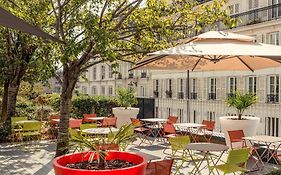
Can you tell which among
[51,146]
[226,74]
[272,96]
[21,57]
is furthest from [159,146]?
[226,74]

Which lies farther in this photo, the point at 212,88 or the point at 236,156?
the point at 212,88

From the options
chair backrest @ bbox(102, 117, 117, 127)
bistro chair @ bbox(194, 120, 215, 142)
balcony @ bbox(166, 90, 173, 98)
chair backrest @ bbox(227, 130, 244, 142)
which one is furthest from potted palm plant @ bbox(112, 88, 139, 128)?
balcony @ bbox(166, 90, 173, 98)

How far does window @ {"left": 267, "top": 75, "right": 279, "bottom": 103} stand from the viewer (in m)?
28.6

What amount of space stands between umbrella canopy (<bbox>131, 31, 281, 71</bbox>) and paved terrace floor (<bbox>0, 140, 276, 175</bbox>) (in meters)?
2.79

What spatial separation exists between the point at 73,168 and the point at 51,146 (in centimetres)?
803

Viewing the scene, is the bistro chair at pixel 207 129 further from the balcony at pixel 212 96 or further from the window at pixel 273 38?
the balcony at pixel 212 96

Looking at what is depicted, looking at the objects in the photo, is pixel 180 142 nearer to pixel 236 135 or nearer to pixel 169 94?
pixel 236 135

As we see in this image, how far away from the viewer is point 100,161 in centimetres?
534

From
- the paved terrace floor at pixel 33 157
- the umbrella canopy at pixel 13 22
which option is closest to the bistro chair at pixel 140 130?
the paved terrace floor at pixel 33 157

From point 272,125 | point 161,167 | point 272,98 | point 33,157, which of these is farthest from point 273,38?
point 161,167

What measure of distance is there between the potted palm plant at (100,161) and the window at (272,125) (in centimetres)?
2448

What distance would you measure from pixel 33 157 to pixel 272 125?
71.7 feet

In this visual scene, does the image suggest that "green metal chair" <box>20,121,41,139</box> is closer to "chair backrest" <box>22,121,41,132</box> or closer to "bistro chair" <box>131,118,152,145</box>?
"chair backrest" <box>22,121,41,132</box>

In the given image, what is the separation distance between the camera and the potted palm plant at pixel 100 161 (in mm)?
4941
